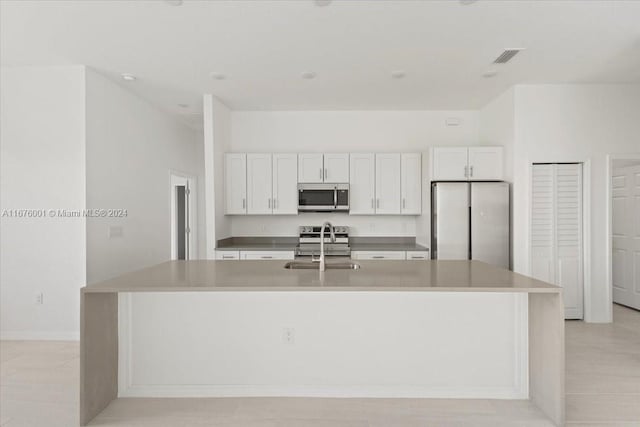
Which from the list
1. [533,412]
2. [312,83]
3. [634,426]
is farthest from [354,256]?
[634,426]

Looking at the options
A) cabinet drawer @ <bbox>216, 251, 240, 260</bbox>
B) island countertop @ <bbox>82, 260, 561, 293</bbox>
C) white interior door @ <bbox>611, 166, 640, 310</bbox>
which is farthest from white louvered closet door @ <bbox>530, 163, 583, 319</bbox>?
cabinet drawer @ <bbox>216, 251, 240, 260</bbox>

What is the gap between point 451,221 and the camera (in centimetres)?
480

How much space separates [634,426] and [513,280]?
107 cm

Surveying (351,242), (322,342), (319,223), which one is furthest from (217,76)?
(322,342)

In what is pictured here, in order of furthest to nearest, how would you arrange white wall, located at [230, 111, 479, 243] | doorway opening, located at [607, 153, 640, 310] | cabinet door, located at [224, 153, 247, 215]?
white wall, located at [230, 111, 479, 243] → cabinet door, located at [224, 153, 247, 215] → doorway opening, located at [607, 153, 640, 310]

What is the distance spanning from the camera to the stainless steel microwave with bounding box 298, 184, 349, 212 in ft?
17.8

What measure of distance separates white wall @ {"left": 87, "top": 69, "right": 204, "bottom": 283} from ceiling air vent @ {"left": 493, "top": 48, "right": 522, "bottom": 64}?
13.0 feet

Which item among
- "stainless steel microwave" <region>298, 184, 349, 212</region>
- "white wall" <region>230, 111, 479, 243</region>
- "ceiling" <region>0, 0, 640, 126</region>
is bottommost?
"stainless steel microwave" <region>298, 184, 349, 212</region>

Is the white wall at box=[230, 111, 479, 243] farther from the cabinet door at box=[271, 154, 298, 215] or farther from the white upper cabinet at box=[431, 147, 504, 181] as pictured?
the white upper cabinet at box=[431, 147, 504, 181]

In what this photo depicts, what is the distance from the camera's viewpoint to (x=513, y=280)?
253 centimetres

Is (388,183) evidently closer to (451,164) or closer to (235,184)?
(451,164)

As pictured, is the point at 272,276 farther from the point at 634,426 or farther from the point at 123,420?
the point at 634,426

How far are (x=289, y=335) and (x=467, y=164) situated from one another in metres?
3.35

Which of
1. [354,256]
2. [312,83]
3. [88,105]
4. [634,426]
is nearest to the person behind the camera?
[634,426]
